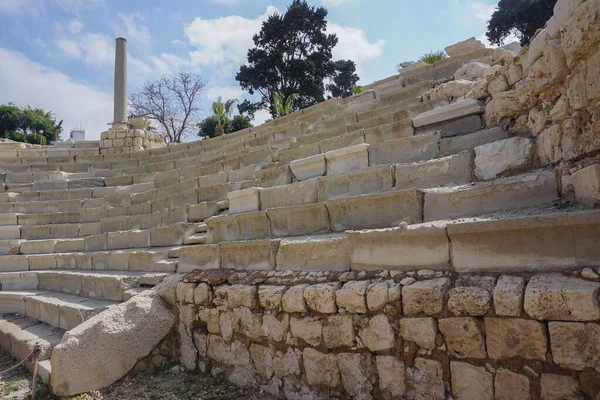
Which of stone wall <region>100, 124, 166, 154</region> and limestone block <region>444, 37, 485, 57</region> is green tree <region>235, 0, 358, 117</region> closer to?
stone wall <region>100, 124, 166, 154</region>

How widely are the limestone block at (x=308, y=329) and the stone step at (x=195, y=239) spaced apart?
2.33 meters

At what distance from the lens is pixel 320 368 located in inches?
112

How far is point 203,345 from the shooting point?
3762 millimetres

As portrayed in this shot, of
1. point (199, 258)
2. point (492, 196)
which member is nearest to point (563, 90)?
point (492, 196)

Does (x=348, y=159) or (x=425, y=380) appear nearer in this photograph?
(x=425, y=380)

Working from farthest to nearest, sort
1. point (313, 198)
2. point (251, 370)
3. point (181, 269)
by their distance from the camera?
point (181, 269) → point (313, 198) → point (251, 370)

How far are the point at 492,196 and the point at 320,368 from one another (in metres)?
1.69

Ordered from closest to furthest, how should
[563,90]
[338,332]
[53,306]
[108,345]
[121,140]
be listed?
[563,90] < [338,332] < [108,345] < [53,306] < [121,140]

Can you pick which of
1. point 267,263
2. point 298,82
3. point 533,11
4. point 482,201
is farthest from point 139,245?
point 533,11

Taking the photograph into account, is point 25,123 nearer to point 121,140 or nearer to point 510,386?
point 121,140

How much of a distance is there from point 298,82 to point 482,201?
2427 cm

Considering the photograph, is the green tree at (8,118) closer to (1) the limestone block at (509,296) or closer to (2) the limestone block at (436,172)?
(2) the limestone block at (436,172)

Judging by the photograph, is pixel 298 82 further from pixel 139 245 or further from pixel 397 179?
pixel 397 179

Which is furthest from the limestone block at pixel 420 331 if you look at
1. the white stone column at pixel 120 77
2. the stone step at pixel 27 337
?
the white stone column at pixel 120 77
